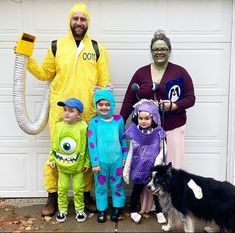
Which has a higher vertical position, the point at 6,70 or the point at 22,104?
the point at 6,70

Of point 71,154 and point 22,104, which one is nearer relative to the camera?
point 71,154

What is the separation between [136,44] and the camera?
5184 mm

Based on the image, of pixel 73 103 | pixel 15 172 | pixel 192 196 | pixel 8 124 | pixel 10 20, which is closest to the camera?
pixel 192 196

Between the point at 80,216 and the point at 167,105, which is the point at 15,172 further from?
the point at 167,105

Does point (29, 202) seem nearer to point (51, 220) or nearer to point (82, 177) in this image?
point (51, 220)

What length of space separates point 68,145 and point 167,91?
129 centimetres

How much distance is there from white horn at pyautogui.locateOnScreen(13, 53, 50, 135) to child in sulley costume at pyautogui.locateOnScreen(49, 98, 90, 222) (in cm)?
39

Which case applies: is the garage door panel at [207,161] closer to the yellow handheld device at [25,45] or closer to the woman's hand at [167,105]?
the woman's hand at [167,105]

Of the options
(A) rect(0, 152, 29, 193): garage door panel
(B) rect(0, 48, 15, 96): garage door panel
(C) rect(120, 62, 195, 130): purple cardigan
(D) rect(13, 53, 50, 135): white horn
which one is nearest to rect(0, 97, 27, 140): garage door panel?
(B) rect(0, 48, 15, 96): garage door panel

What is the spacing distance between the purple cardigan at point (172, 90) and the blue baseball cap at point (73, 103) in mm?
671

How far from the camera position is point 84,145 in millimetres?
4570

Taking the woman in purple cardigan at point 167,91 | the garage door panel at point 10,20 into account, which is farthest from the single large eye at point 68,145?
the garage door panel at point 10,20

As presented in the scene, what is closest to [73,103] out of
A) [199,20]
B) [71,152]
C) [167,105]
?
[71,152]

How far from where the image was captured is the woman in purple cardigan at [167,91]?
15.1ft
